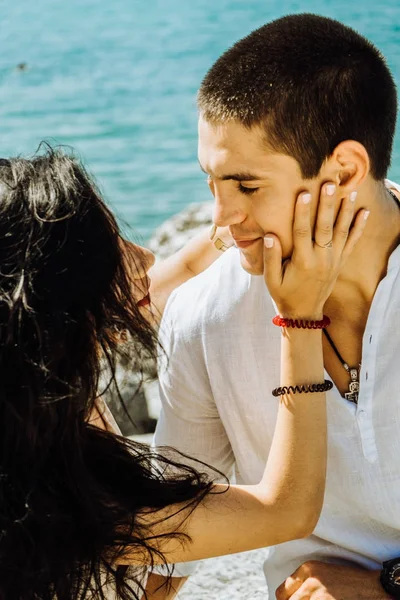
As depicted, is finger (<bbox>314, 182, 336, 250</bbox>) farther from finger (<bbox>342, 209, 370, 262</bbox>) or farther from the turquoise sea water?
the turquoise sea water

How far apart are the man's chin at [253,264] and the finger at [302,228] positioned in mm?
121

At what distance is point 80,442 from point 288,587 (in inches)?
33.6

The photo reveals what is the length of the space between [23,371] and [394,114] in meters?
1.31

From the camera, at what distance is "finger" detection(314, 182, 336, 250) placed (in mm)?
2455

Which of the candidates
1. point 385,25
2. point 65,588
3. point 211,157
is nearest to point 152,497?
point 65,588

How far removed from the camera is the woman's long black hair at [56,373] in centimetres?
209

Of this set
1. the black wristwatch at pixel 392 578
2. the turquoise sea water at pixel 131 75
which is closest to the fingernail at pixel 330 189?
the black wristwatch at pixel 392 578

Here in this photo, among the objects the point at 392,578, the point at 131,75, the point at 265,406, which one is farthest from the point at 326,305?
the point at 131,75

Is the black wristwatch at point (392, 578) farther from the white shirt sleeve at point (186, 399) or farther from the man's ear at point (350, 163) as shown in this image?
the man's ear at point (350, 163)

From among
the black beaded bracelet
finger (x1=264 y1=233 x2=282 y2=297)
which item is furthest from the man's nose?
the black beaded bracelet

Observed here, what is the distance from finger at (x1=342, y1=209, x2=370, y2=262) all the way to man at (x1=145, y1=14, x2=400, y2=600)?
0.21 feet

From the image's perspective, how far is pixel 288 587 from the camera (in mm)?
2682

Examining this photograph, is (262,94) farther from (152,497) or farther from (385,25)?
(385,25)

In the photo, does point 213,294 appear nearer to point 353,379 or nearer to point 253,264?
point 253,264
